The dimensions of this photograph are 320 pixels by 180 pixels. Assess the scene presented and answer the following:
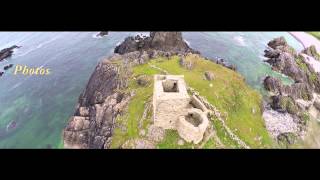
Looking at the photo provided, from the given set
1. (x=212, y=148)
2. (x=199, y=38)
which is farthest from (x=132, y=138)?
(x=199, y=38)

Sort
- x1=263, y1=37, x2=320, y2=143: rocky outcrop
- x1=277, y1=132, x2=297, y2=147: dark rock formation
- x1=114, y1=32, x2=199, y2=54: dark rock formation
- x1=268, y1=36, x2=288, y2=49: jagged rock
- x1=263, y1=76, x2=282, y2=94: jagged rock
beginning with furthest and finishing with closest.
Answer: x1=268, y1=36, x2=288, y2=49: jagged rock, x1=114, y1=32, x2=199, y2=54: dark rock formation, x1=263, y1=76, x2=282, y2=94: jagged rock, x1=263, y1=37, x2=320, y2=143: rocky outcrop, x1=277, y1=132, x2=297, y2=147: dark rock formation

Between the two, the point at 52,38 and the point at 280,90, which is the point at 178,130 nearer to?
the point at 280,90

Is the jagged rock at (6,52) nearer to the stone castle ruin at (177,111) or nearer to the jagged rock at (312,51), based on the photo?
the stone castle ruin at (177,111)

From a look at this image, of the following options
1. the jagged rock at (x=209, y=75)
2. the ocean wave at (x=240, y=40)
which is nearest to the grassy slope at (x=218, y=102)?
the jagged rock at (x=209, y=75)

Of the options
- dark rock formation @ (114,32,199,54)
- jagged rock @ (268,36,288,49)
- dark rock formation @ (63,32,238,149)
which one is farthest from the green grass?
jagged rock @ (268,36,288,49)

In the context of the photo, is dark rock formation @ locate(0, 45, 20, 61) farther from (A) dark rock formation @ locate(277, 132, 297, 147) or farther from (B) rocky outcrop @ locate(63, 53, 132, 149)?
(A) dark rock formation @ locate(277, 132, 297, 147)

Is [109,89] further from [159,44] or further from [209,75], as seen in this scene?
[209,75]
